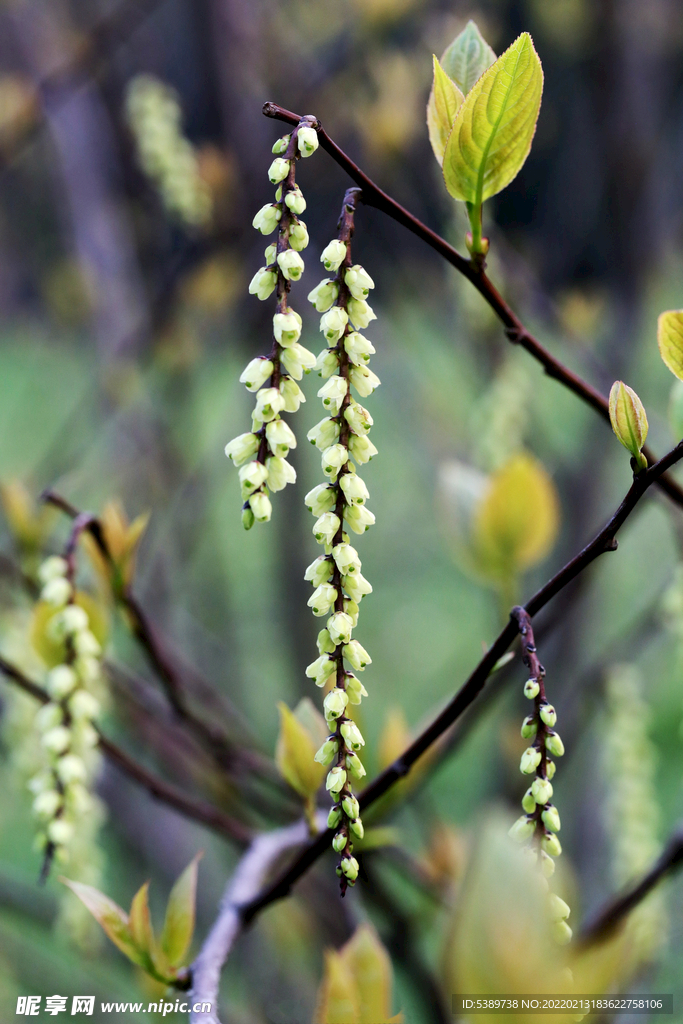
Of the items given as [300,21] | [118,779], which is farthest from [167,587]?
[300,21]

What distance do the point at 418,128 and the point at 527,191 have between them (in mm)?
678

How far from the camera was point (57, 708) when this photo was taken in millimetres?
805

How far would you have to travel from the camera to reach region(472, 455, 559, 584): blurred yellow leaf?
3.51 ft

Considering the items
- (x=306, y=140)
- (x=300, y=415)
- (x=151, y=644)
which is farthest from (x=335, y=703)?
(x=300, y=415)

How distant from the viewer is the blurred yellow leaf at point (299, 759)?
0.77 meters

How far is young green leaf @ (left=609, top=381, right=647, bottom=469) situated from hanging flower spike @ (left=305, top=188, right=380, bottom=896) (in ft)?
0.60

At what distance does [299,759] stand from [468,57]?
0.65 meters

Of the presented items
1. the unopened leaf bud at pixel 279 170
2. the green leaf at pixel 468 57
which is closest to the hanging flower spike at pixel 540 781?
the unopened leaf bud at pixel 279 170

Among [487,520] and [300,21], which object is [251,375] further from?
[300,21]

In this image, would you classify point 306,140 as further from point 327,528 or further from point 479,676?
point 479,676

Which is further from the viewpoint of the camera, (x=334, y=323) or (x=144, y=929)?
(x=144, y=929)

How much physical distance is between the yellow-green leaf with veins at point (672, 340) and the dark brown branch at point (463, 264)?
0.35 ft

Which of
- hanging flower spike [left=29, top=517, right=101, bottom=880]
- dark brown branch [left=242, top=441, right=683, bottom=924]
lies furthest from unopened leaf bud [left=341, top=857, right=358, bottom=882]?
hanging flower spike [left=29, top=517, right=101, bottom=880]

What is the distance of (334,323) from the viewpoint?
20.6 inches
